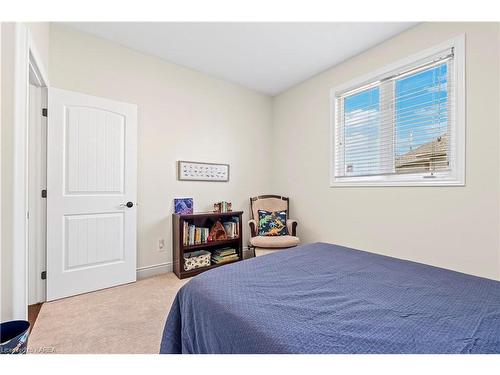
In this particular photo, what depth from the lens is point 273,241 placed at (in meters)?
2.91

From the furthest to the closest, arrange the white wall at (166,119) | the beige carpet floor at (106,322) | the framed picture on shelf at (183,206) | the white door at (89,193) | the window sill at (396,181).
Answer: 1. the framed picture on shelf at (183,206)
2. the white wall at (166,119)
3. the white door at (89,193)
4. the window sill at (396,181)
5. the beige carpet floor at (106,322)

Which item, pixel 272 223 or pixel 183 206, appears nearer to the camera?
pixel 183 206

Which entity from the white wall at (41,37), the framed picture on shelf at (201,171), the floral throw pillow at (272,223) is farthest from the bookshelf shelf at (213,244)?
the white wall at (41,37)

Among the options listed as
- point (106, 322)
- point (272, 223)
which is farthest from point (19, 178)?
point (272, 223)

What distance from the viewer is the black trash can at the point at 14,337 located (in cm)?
111

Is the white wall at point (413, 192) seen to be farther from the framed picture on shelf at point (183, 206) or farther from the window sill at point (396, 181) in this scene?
the framed picture on shelf at point (183, 206)

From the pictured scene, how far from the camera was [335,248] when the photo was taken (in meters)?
1.75

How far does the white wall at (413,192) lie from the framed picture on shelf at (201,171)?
1.04 meters

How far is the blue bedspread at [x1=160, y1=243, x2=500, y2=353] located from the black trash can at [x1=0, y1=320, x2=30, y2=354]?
0.72 metres

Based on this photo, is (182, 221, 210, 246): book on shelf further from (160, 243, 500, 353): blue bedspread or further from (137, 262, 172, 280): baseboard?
(160, 243, 500, 353): blue bedspread

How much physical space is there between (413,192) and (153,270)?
2.91 meters

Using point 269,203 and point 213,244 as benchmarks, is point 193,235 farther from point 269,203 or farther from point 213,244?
point 269,203
